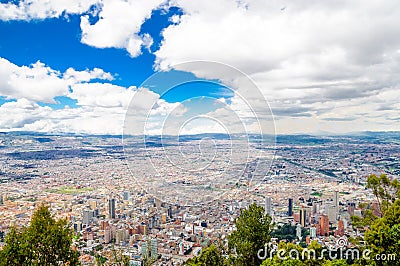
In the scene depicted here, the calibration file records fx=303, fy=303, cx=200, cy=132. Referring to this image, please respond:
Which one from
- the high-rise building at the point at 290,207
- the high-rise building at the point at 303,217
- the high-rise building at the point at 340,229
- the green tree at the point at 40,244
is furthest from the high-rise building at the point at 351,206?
the green tree at the point at 40,244

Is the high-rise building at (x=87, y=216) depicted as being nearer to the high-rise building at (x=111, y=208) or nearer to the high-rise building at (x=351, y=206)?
the high-rise building at (x=111, y=208)

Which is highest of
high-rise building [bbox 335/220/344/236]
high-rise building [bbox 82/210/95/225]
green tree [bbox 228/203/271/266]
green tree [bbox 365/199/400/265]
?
green tree [bbox 365/199/400/265]

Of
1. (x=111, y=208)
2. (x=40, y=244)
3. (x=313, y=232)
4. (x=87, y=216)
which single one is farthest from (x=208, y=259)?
(x=111, y=208)

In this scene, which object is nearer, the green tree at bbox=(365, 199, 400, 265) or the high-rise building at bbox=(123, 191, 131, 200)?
the green tree at bbox=(365, 199, 400, 265)

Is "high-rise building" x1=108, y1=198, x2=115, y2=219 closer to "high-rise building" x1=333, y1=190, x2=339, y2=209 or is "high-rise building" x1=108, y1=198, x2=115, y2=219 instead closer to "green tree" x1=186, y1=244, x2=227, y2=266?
"green tree" x1=186, y1=244, x2=227, y2=266

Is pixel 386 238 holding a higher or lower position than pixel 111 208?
higher

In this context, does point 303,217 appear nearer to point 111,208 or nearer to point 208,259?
point 111,208

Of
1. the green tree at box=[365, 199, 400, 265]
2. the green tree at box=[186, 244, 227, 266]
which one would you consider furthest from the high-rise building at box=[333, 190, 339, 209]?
the green tree at box=[186, 244, 227, 266]
